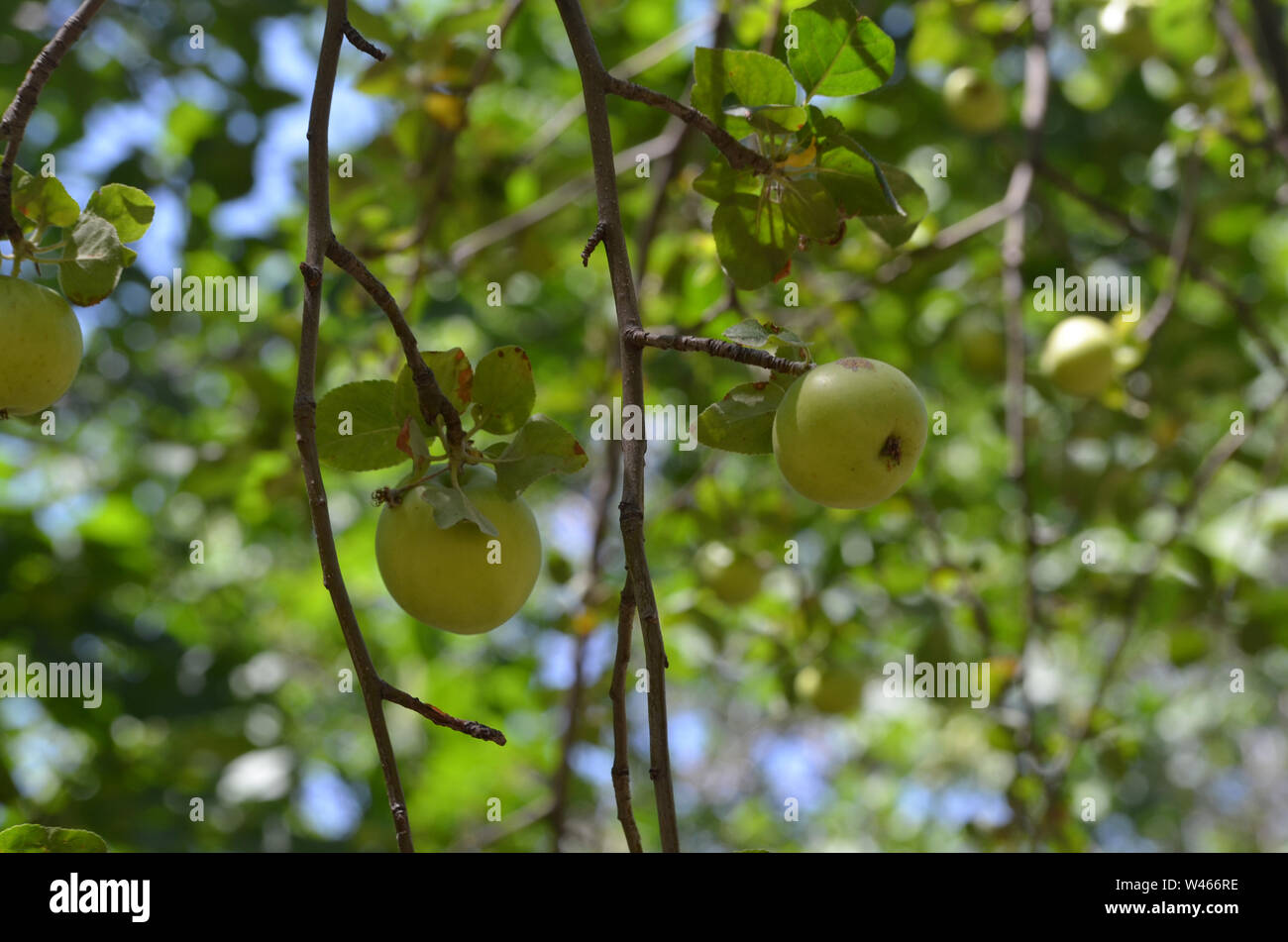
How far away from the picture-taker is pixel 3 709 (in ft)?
13.2

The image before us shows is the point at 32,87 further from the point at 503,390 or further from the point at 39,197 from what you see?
the point at 503,390

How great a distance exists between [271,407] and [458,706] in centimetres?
232

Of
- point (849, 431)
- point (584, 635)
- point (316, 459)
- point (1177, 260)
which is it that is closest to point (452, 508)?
point (316, 459)

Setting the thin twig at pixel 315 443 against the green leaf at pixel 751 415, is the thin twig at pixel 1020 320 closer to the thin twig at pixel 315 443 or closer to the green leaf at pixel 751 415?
the green leaf at pixel 751 415

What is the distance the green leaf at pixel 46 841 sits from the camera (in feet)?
4.06

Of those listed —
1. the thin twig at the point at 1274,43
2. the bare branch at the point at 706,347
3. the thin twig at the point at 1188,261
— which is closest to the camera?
the bare branch at the point at 706,347

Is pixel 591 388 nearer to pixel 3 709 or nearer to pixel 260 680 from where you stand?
pixel 260 680

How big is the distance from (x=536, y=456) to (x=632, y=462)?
32 cm

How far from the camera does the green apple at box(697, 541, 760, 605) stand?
3135mm

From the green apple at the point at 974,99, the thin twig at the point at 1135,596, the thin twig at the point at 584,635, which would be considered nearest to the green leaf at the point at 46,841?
the thin twig at the point at 584,635

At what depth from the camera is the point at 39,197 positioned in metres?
1.34

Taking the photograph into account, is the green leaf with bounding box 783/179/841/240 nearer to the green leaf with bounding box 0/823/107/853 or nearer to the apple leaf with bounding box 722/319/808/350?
the apple leaf with bounding box 722/319/808/350

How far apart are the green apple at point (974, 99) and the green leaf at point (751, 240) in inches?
91.2
